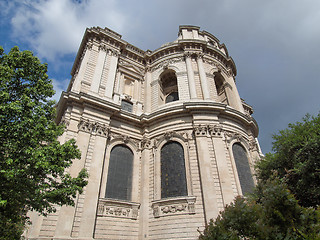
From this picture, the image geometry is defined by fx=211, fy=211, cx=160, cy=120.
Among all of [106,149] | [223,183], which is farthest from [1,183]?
[223,183]

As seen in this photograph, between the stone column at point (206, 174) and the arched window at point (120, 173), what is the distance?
18.3 ft

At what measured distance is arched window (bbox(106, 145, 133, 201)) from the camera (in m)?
15.3

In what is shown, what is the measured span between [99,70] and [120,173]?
960 cm

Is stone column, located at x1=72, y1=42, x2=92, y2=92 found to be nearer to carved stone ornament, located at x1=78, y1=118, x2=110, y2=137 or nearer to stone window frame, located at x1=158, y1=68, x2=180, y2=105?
carved stone ornament, located at x1=78, y1=118, x2=110, y2=137

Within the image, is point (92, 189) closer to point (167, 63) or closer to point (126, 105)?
point (126, 105)

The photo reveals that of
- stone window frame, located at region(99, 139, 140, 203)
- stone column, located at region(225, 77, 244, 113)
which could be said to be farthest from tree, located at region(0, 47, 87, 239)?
stone column, located at region(225, 77, 244, 113)

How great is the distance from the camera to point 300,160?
444 inches

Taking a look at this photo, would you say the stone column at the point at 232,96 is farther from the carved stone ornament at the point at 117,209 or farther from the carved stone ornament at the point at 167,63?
the carved stone ornament at the point at 117,209

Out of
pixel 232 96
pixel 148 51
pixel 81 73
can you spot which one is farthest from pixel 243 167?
pixel 148 51

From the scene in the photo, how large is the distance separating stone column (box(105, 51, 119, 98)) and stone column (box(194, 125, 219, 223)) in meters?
8.27

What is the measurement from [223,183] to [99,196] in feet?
27.6

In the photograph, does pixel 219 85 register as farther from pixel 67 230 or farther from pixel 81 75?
pixel 67 230

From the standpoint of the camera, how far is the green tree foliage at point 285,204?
6.74 m

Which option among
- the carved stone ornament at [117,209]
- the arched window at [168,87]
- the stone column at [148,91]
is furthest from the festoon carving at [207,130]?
the carved stone ornament at [117,209]
